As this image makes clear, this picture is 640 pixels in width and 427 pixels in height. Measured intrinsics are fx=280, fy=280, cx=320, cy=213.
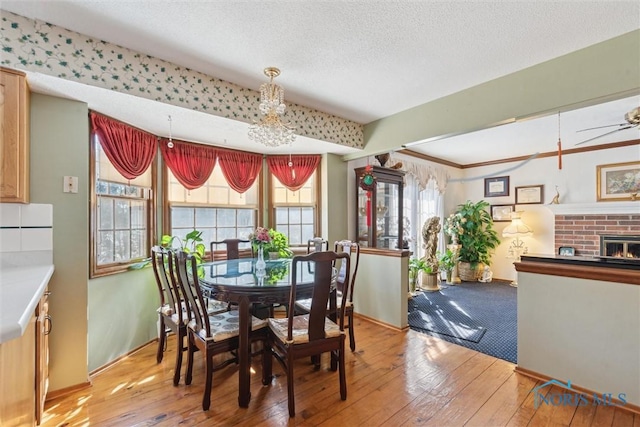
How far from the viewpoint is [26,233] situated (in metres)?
1.92

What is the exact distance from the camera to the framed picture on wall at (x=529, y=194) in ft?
16.8

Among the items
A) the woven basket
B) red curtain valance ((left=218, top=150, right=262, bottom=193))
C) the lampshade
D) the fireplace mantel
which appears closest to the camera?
red curtain valance ((left=218, top=150, right=262, bottom=193))

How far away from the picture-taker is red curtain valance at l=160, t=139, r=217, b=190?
313 cm

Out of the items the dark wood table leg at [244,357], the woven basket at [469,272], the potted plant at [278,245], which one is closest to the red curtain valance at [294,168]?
the potted plant at [278,245]

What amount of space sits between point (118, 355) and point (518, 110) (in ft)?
13.2

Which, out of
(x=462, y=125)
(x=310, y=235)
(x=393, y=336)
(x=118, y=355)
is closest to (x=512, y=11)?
(x=462, y=125)

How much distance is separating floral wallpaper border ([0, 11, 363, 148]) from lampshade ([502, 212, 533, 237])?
4.66 m

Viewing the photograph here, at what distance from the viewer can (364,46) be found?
1948 millimetres

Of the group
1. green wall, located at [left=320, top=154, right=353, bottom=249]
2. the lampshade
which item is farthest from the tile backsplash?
the lampshade

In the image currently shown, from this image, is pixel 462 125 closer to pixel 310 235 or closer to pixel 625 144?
pixel 310 235

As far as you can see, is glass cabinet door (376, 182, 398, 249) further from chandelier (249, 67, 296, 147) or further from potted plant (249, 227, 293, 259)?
chandelier (249, 67, 296, 147)

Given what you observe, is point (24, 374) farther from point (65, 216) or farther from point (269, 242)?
point (269, 242)

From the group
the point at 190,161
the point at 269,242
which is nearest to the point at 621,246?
the point at 269,242

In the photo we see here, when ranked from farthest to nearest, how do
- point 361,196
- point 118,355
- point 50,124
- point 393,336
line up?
1. point 361,196
2. point 393,336
3. point 118,355
4. point 50,124
